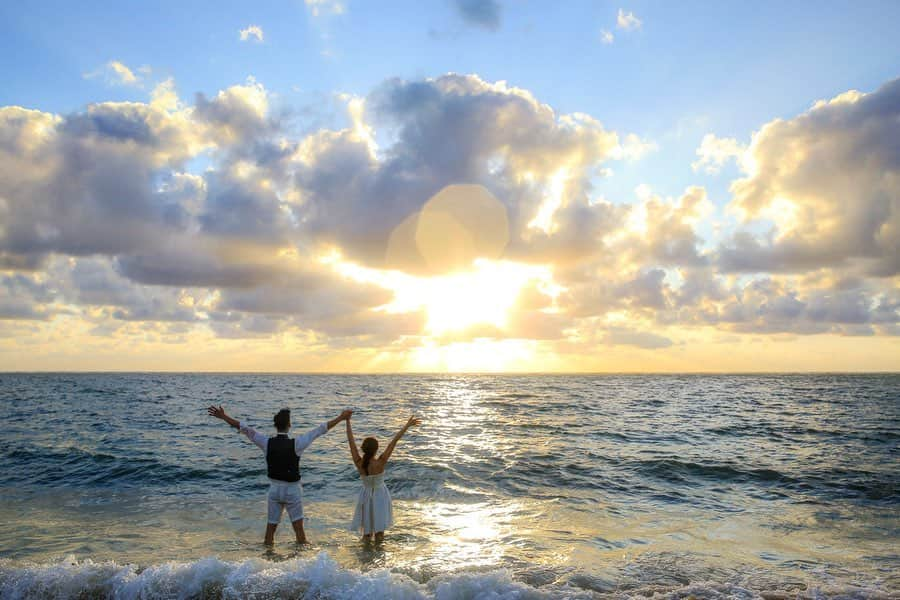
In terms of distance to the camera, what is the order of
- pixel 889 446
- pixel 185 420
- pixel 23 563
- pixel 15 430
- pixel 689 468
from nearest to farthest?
pixel 23 563 < pixel 689 468 < pixel 889 446 < pixel 15 430 < pixel 185 420

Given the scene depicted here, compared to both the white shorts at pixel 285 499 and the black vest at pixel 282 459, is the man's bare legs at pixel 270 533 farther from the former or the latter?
the black vest at pixel 282 459

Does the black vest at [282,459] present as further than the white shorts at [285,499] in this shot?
No

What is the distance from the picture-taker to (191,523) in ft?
43.0

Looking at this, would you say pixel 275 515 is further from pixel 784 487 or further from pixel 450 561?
pixel 784 487

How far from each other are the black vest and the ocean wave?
5.30 ft

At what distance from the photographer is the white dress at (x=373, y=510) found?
10.6 metres

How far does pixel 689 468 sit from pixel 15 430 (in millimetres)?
35882

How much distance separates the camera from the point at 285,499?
32.7 feet

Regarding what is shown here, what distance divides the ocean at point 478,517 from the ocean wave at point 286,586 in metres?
0.03

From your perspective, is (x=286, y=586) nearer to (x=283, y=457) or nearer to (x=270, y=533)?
(x=283, y=457)

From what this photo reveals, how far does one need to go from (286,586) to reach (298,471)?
2217 millimetres

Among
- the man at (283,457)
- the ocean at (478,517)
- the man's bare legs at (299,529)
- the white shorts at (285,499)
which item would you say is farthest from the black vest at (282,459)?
the ocean at (478,517)

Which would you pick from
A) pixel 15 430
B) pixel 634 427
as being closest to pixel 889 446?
pixel 634 427

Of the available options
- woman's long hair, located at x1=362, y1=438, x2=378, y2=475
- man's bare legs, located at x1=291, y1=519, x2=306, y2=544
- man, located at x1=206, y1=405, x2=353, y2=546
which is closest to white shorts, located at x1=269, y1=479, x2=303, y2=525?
man, located at x1=206, y1=405, x2=353, y2=546
